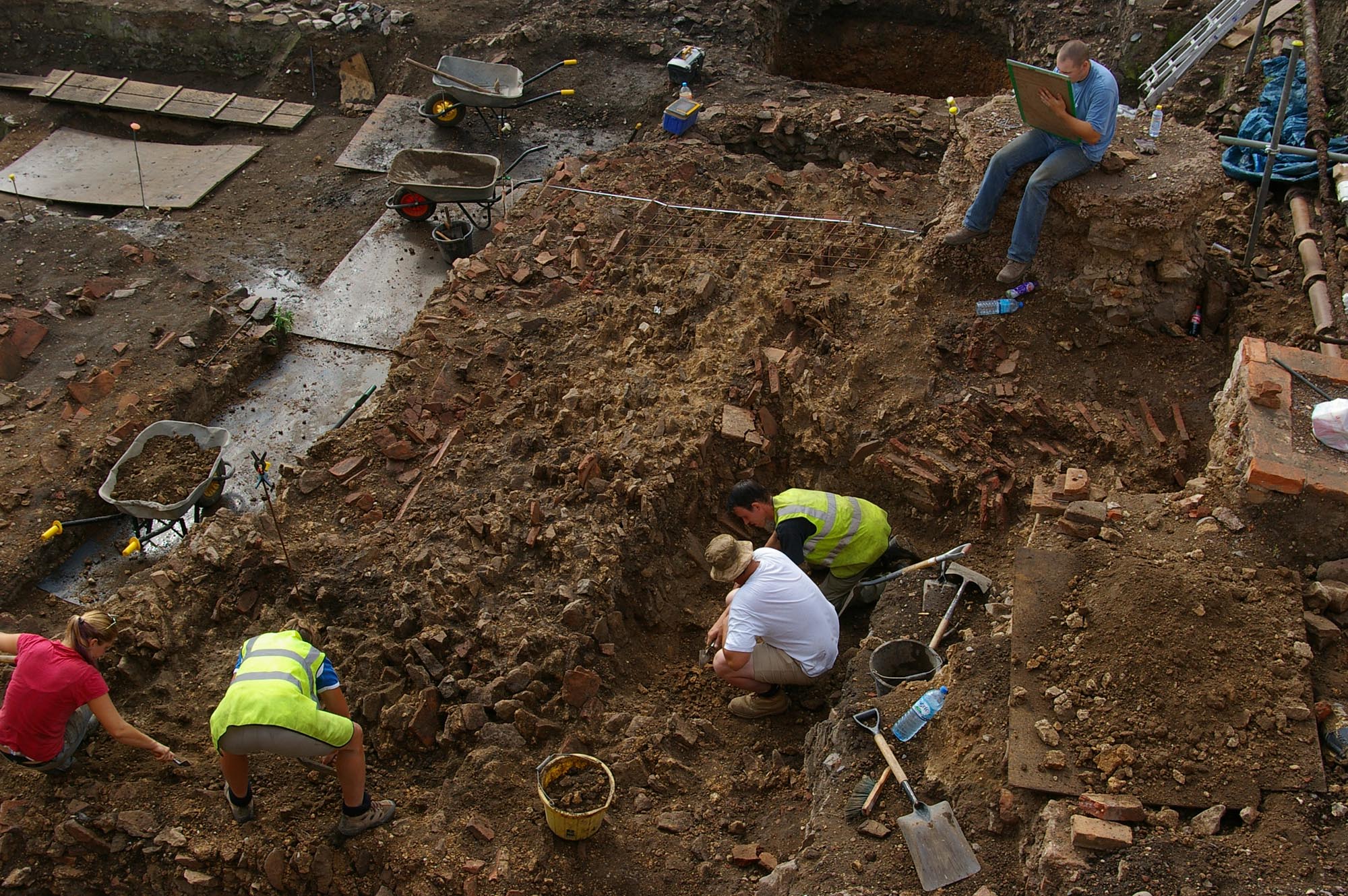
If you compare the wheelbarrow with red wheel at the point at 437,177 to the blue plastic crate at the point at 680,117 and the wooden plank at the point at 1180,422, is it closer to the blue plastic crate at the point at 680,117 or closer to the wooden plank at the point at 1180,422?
the blue plastic crate at the point at 680,117

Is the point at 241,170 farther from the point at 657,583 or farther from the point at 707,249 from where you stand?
the point at 657,583

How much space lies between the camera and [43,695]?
3.99 metres

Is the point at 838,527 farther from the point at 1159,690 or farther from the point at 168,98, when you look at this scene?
the point at 168,98

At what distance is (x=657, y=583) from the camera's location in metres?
5.33

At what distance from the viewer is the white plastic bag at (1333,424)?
4227 mm

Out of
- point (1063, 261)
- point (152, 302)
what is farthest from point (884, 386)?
point (152, 302)

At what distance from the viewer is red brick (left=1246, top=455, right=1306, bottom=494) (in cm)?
412

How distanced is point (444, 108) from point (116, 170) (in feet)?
12.2

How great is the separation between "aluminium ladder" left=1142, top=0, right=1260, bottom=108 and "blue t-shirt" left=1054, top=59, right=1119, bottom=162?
2684 mm

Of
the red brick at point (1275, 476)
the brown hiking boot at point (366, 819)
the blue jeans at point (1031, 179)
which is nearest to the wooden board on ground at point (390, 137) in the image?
the blue jeans at point (1031, 179)

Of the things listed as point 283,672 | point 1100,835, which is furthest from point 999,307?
point 283,672

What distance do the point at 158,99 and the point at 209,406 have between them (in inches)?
228

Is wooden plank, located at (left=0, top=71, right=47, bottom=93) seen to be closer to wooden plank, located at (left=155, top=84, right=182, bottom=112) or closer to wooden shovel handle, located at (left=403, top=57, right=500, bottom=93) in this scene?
wooden plank, located at (left=155, top=84, right=182, bottom=112)

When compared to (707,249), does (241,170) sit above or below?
below
